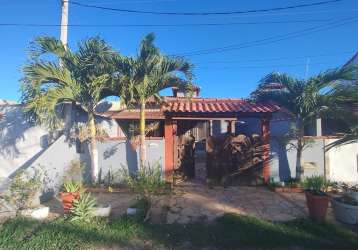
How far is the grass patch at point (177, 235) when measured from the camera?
513 centimetres

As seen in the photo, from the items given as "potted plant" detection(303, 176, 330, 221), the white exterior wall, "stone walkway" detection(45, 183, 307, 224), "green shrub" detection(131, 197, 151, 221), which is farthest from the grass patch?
the white exterior wall

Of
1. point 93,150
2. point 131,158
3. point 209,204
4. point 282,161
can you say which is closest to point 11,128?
point 93,150

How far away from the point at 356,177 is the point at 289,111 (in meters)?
3.60

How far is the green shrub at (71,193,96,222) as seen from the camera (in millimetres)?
6086

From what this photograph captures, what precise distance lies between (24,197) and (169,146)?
16.4 feet

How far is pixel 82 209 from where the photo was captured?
20.1 feet

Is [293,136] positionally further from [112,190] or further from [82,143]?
[82,143]

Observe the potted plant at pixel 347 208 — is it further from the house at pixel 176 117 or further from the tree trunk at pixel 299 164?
the house at pixel 176 117

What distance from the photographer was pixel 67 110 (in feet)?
32.4

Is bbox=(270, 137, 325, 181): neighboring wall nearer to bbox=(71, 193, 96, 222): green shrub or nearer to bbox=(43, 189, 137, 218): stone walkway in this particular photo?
bbox=(43, 189, 137, 218): stone walkway

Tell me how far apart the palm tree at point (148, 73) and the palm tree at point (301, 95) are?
302 centimetres

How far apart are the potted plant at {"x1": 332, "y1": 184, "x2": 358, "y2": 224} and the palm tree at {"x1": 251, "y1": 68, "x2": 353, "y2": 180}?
2.69 metres

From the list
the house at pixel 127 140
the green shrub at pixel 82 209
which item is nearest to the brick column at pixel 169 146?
the house at pixel 127 140

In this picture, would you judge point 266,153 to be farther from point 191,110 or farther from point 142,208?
point 142,208
